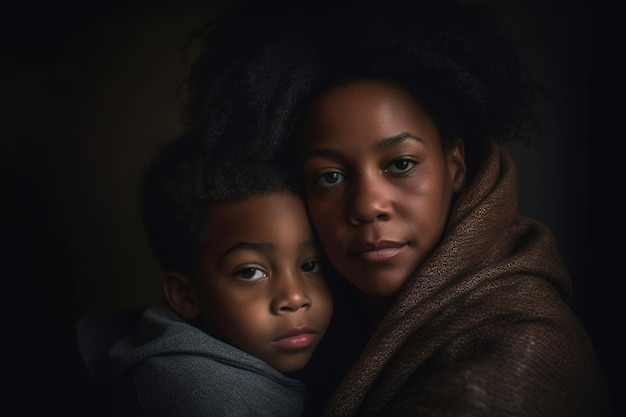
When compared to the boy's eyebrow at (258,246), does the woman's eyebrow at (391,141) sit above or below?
above

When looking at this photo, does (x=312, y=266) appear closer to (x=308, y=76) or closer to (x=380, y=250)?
(x=380, y=250)

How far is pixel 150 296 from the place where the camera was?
1.53 meters

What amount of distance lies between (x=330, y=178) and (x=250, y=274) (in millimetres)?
223

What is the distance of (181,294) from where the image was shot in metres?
1.14

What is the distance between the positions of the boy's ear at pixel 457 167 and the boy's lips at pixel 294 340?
1.21ft

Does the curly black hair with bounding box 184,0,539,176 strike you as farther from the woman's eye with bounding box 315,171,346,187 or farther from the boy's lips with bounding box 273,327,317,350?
the boy's lips with bounding box 273,327,317,350

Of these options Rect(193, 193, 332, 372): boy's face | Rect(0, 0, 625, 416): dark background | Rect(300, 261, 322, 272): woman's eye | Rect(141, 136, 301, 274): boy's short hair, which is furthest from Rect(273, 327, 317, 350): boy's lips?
Rect(0, 0, 625, 416): dark background

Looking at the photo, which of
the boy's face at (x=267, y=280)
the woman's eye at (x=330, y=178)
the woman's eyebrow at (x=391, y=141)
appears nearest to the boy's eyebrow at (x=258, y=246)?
the boy's face at (x=267, y=280)

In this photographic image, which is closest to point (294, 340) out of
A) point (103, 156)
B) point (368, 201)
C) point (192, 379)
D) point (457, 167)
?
point (192, 379)

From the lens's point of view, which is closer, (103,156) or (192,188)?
(192,188)

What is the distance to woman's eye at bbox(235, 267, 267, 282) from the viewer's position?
1048 millimetres

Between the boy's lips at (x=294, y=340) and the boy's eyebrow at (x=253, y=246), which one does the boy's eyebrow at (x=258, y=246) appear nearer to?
the boy's eyebrow at (x=253, y=246)

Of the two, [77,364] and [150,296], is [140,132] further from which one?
[77,364]

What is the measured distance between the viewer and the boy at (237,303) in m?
1.00
